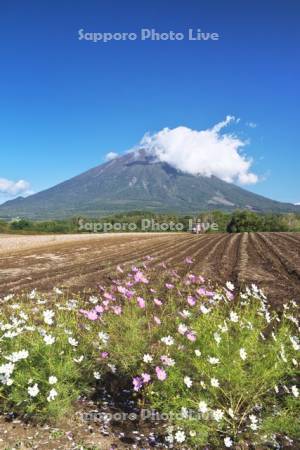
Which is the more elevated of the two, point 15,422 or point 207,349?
point 207,349

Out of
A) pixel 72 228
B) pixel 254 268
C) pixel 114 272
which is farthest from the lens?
pixel 72 228

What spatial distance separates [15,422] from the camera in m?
4.30

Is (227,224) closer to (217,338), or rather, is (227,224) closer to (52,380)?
(217,338)

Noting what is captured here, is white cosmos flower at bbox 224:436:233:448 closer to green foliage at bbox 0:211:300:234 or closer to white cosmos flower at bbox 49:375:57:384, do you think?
white cosmos flower at bbox 49:375:57:384

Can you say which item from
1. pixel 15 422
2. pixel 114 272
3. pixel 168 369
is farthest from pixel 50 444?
pixel 114 272

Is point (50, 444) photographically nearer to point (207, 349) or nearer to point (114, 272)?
point (207, 349)

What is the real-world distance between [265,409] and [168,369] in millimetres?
1304

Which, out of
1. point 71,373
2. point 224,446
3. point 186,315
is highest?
point 186,315

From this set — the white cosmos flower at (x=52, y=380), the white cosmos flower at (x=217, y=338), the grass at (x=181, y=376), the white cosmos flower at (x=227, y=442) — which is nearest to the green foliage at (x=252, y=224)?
the grass at (x=181, y=376)

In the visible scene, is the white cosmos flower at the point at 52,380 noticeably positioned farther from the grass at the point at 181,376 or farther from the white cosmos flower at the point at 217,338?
the white cosmos flower at the point at 217,338

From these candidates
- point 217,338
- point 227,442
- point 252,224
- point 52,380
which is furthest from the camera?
point 252,224

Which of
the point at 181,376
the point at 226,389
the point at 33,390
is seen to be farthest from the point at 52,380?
the point at 226,389

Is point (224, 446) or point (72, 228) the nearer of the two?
point (224, 446)

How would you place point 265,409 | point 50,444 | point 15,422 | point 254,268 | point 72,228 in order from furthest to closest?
point 72,228 → point 254,268 → point 265,409 → point 15,422 → point 50,444
